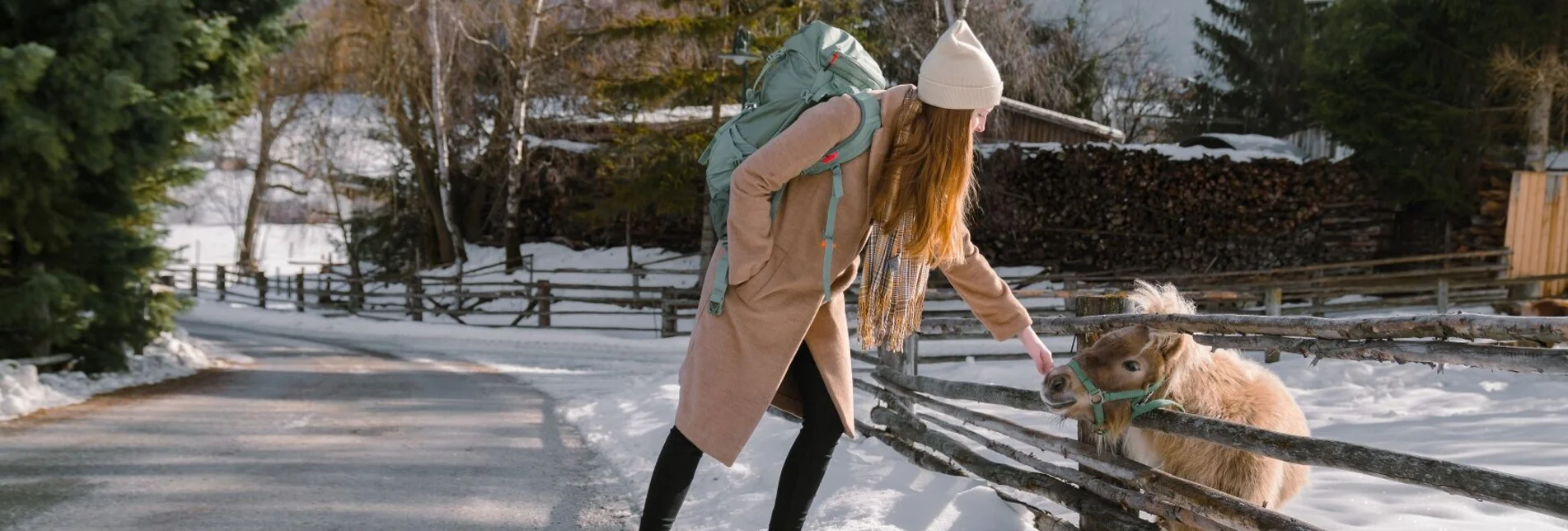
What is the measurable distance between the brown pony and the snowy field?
781 mm

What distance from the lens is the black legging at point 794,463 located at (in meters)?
2.88

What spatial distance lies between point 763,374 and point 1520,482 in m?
1.70

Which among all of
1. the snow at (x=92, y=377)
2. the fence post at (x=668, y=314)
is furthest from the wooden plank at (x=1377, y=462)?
the fence post at (x=668, y=314)

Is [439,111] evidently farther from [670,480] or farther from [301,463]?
[670,480]

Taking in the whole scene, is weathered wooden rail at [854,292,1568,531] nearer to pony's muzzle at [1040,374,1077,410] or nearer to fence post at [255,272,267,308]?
pony's muzzle at [1040,374,1077,410]

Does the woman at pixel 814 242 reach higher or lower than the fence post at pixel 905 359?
higher

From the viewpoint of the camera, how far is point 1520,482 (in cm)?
240

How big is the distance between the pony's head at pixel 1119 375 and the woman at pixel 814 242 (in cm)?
60

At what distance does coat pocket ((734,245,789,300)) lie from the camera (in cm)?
277

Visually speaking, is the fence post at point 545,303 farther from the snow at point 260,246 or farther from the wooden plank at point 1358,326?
the snow at point 260,246

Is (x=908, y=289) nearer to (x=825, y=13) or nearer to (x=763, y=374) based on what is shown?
(x=763, y=374)

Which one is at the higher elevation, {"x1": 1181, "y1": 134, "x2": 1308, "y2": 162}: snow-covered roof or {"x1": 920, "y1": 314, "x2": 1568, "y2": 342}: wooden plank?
{"x1": 1181, "y1": 134, "x2": 1308, "y2": 162}: snow-covered roof

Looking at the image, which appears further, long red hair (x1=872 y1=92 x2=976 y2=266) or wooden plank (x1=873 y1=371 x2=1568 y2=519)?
long red hair (x1=872 y1=92 x2=976 y2=266)

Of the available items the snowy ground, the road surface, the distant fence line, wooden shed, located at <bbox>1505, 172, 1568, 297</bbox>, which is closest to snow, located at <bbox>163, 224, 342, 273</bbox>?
the distant fence line
